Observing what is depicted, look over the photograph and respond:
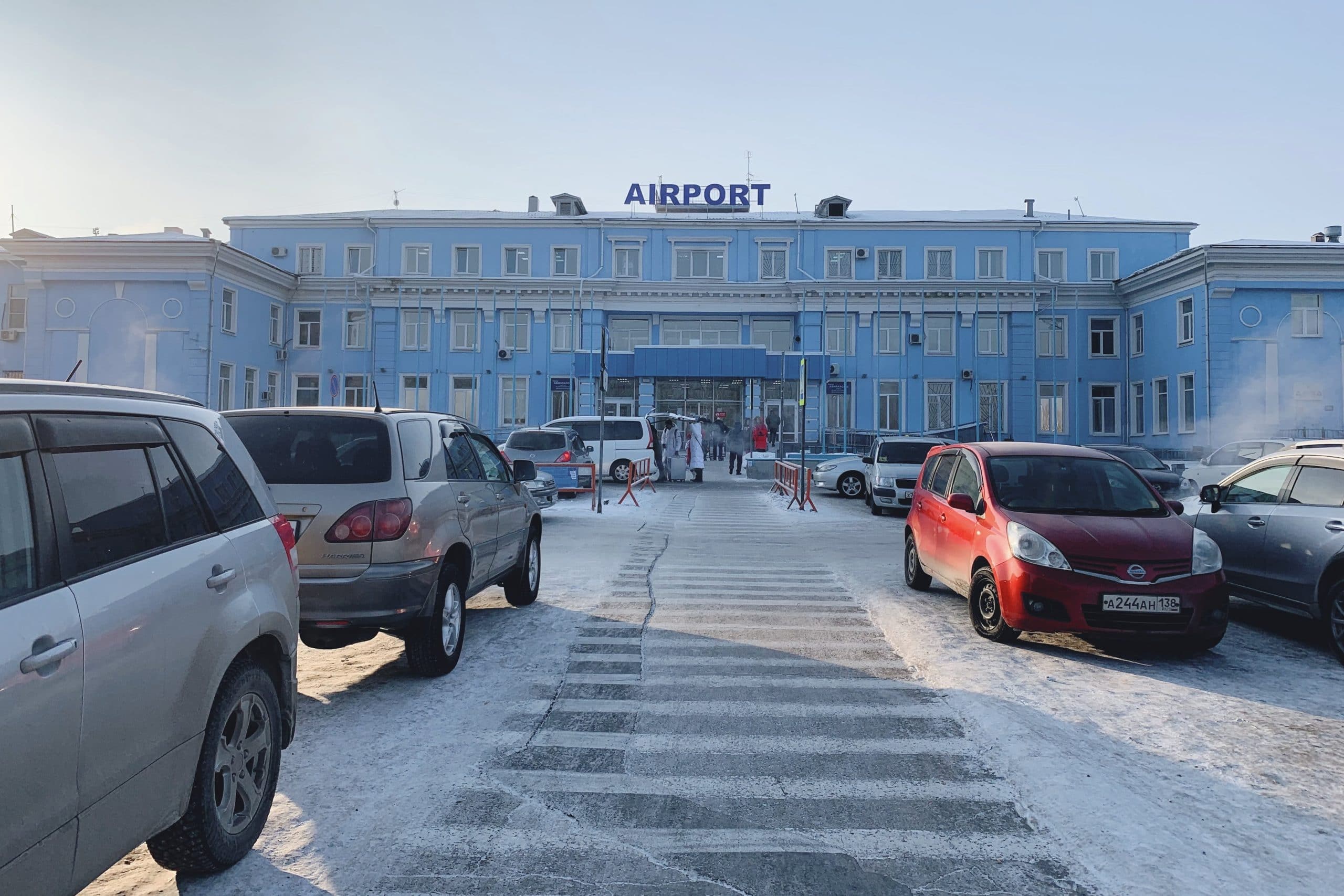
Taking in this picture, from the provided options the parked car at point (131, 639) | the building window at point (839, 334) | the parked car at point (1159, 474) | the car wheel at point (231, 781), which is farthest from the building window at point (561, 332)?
the car wheel at point (231, 781)

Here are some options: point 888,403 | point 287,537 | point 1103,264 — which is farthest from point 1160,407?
point 287,537

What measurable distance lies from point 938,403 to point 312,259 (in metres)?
28.0

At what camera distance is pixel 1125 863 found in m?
3.41

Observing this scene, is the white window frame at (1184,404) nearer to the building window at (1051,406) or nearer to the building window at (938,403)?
the building window at (1051,406)

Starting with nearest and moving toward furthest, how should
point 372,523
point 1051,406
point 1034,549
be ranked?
point 372,523 → point 1034,549 → point 1051,406

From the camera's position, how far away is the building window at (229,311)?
3384 centimetres

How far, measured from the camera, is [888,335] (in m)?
38.2

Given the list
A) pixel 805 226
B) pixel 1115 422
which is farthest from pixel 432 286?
pixel 1115 422

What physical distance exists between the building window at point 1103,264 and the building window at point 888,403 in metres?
9.50

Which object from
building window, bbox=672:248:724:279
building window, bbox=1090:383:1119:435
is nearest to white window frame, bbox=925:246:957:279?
building window, bbox=1090:383:1119:435

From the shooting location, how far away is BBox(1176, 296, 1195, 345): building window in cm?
3131

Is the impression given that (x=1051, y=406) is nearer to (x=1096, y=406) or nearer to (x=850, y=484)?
(x=1096, y=406)

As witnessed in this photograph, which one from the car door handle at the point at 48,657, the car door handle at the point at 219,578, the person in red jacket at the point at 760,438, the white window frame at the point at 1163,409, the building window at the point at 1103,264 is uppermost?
the building window at the point at 1103,264

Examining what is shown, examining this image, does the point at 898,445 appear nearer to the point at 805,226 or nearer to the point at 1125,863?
the point at 1125,863
